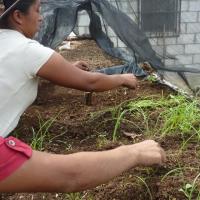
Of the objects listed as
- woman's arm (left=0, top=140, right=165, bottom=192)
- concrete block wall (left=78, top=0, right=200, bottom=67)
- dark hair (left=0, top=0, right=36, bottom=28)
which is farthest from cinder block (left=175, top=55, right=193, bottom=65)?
woman's arm (left=0, top=140, right=165, bottom=192)

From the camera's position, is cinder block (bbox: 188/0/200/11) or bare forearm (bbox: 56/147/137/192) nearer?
bare forearm (bbox: 56/147/137/192)

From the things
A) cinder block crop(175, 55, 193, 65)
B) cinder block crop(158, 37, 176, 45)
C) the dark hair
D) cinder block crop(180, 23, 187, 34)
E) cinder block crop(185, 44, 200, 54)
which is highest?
the dark hair

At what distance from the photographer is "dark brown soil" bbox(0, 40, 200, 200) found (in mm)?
2598

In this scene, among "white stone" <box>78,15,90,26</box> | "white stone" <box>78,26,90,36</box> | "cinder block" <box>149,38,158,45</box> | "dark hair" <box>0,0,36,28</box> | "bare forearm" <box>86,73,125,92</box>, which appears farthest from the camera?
"white stone" <box>78,26,90,36</box>

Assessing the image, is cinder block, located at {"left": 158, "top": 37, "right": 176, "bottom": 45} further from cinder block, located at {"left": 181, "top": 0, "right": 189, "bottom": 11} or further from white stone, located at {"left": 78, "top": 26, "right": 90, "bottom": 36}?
white stone, located at {"left": 78, "top": 26, "right": 90, "bottom": 36}

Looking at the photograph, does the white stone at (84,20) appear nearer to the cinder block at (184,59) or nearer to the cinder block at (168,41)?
the cinder block at (168,41)

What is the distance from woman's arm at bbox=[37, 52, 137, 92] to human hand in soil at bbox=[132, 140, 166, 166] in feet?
3.66

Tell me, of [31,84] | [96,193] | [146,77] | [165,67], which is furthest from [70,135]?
[146,77]

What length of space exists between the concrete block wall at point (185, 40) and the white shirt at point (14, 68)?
→ 1497 mm

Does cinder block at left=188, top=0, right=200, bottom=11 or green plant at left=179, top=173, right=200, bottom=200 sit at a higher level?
cinder block at left=188, top=0, right=200, bottom=11

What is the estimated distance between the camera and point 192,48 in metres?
4.03

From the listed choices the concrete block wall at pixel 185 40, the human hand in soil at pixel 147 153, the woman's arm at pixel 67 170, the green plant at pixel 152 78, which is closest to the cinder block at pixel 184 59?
the concrete block wall at pixel 185 40

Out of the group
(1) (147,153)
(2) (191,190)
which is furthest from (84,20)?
(1) (147,153)

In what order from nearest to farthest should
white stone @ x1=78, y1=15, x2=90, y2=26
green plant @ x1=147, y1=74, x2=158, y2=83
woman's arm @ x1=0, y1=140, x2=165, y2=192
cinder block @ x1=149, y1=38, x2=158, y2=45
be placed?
1. woman's arm @ x1=0, y1=140, x2=165, y2=192
2. cinder block @ x1=149, y1=38, x2=158, y2=45
3. green plant @ x1=147, y1=74, x2=158, y2=83
4. white stone @ x1=78, y1=15, x2=90, y2=26
